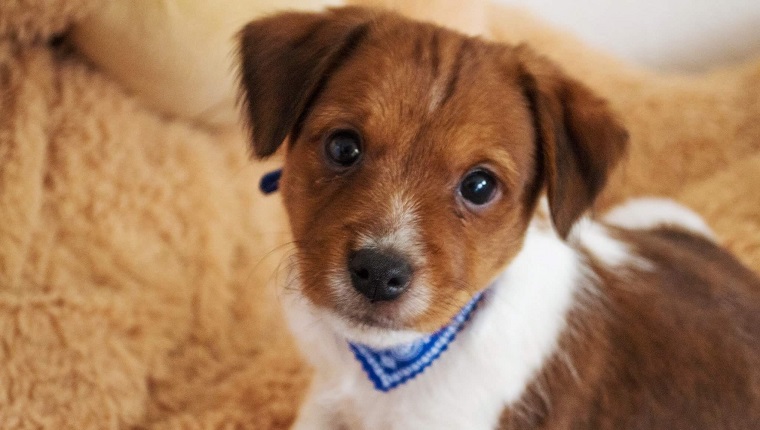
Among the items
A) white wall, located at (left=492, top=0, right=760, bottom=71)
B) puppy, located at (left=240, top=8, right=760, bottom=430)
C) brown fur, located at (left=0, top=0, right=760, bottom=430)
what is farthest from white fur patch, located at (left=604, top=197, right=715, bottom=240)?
white wall, located at (left=492, top=0, right=760, bottom=71)

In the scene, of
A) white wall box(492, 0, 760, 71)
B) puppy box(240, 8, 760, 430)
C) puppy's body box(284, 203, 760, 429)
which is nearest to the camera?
puppy box(240, 8, 760, 430)

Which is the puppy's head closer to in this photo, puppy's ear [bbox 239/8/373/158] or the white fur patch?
puppy's ear [bbox 239/8/373/158]

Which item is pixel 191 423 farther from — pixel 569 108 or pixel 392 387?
pixel 569 108

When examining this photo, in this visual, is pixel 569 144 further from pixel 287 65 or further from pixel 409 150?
pixel 287 65

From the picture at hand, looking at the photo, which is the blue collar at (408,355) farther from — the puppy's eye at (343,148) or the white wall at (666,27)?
the white wall at (666,27)

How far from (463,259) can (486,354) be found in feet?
1.05

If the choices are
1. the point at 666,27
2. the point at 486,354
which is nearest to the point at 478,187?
the point at 486,354

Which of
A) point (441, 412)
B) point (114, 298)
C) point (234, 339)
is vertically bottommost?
point (234, 339)

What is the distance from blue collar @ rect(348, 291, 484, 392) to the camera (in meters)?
1.80

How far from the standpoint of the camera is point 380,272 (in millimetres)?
1481

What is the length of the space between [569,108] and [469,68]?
0.28 m

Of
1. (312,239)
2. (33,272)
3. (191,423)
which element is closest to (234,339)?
(191,423)

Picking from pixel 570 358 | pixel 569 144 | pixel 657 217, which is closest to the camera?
pixel 569 144

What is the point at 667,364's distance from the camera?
1.94 metres
